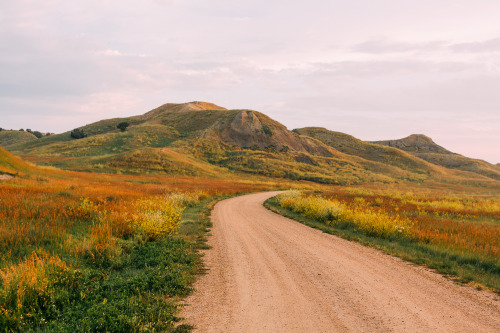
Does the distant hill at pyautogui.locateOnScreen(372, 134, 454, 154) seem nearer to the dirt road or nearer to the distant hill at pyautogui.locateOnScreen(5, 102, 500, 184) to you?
the distant hill at pyautogui.locateOnScreen(5, 102, 500, 184)

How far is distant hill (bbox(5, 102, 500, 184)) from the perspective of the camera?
7181 cm

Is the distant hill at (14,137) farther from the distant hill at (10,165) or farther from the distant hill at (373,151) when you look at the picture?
the distant hill at (373,151)

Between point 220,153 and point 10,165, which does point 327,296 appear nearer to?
point 10,165

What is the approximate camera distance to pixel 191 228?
1412cm

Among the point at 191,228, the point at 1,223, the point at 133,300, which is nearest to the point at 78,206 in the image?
the point at 1,223

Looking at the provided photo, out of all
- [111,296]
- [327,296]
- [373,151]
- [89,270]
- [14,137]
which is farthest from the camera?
[14,137]

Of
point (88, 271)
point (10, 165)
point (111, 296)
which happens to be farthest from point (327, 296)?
point (10, 165)

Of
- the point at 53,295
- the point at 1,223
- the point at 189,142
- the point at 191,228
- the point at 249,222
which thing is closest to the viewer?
the point at 53,295

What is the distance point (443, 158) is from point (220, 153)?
130175 millimetres

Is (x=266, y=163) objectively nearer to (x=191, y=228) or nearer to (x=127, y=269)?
(x=191, y=228)

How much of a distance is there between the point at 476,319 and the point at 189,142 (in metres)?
98.9

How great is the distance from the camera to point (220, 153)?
95.7 m

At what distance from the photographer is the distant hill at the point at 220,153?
7181 centimetres

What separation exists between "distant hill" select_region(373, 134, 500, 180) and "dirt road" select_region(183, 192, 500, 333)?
155 metres
